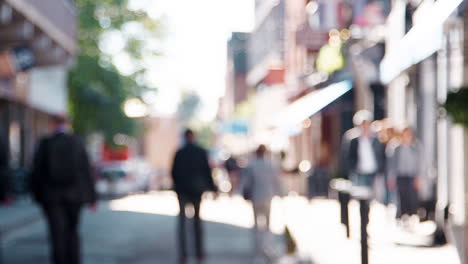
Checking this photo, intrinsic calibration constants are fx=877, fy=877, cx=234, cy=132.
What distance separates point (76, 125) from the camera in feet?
146

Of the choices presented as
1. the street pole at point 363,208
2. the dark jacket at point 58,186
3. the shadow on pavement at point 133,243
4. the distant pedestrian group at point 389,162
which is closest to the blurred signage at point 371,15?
the distant pedestrian group at point 389,162

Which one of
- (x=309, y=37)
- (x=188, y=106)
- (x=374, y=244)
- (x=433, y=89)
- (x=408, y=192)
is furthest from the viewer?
(x=188, y=106)

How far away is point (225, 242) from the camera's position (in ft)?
43.4

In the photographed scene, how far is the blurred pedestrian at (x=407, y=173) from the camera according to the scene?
13.0 m

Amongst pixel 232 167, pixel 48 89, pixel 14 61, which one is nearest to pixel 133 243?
pixel 14 61

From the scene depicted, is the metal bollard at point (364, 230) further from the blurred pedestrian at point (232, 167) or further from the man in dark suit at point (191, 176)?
the blurred pedestrian at point (232, 167)

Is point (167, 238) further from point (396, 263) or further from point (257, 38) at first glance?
point (257, 38)

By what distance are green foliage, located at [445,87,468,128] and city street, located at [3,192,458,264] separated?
2312 mm

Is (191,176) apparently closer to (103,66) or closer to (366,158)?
(366,158)

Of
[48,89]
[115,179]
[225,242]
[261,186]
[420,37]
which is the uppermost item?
[48,89]

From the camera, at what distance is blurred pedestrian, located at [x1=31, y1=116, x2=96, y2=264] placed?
8.53m

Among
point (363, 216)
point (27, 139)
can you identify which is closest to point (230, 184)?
point (27, 139)

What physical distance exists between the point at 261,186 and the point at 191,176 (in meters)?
0.91

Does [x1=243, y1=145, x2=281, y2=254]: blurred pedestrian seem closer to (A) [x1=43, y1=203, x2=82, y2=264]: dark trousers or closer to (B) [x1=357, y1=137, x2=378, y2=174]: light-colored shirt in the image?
(A) [x1=43, y1=203, x2=82, y2=264]: dark trousers
